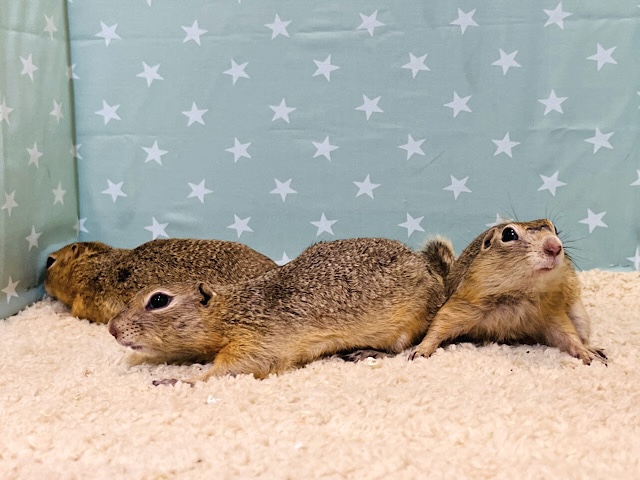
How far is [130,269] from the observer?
9.29ft

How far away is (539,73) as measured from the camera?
308 centimetres

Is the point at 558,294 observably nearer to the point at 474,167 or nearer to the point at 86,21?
the point at 474,167

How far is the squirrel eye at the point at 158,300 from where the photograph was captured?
2165 millimetres

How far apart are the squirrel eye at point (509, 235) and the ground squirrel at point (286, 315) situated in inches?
14.3

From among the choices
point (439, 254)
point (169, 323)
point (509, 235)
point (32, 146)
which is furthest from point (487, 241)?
point (32, 146)

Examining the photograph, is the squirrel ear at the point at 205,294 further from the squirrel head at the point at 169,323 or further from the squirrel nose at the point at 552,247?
the squirrel nose at the point at 552,247

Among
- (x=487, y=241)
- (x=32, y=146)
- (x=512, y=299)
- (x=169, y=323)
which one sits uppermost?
(x=32, y=146)

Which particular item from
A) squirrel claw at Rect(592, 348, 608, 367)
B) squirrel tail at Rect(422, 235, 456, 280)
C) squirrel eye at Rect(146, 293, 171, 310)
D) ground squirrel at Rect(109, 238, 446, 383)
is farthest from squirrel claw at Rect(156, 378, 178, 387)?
squirrel claw at Rect(592, 348, 608, 367)

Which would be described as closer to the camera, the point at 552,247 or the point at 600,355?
the point at 552,247

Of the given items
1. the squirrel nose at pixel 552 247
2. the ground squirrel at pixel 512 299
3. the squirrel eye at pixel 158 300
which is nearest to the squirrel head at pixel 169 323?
the squirrel eye at pixel 158 300

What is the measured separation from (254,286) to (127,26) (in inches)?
72.3

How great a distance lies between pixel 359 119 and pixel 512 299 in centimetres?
144

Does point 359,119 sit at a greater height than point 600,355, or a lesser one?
greater

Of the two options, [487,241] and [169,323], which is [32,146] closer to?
[169,323]
